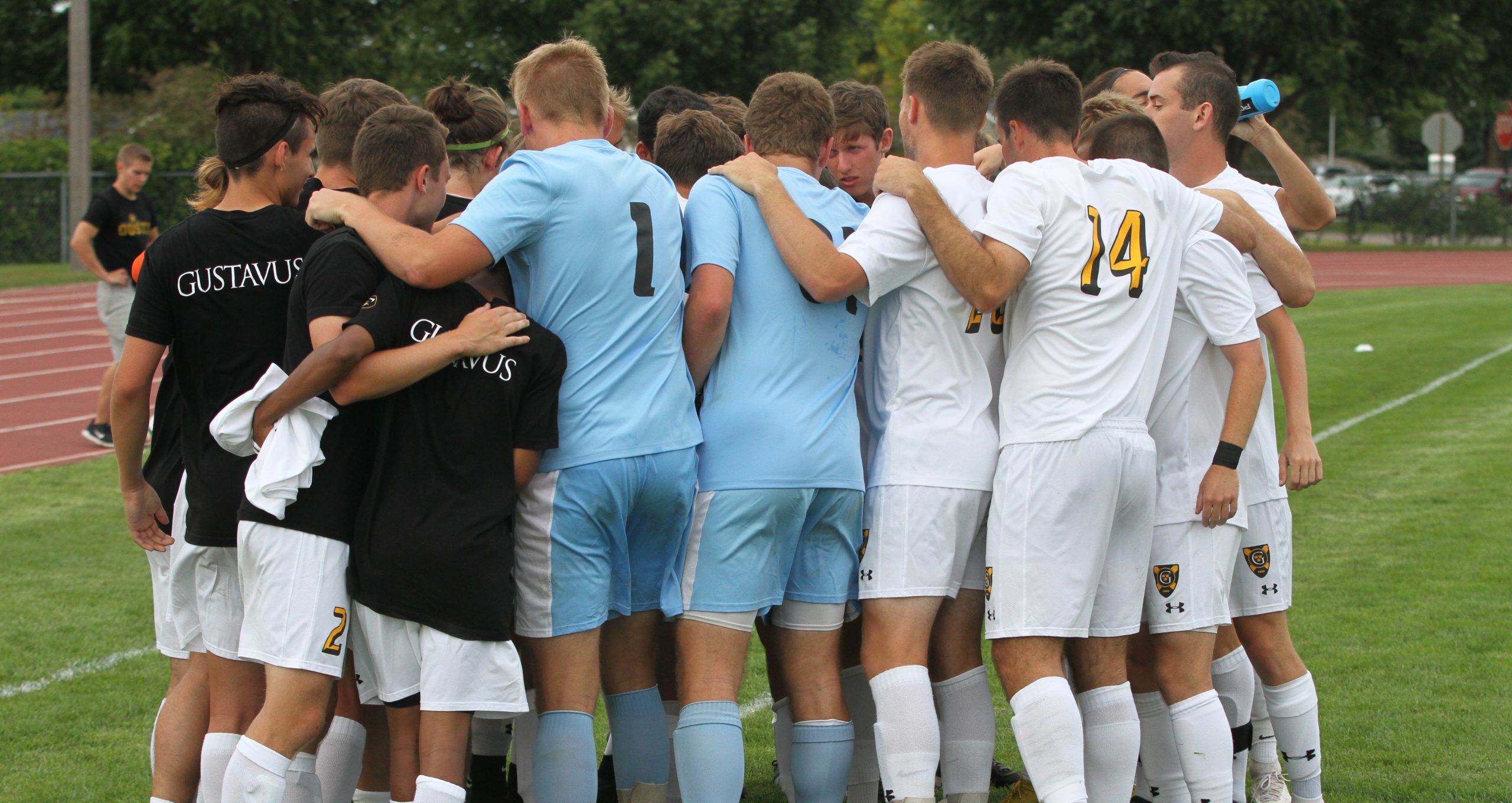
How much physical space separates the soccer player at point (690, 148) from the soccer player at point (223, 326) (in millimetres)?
1057

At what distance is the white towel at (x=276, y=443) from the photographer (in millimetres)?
3316

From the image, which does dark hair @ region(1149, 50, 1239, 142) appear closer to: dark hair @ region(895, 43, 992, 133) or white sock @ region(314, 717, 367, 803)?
dark hair @ region(895, 43, 992, 133)

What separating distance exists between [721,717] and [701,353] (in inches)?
38.7

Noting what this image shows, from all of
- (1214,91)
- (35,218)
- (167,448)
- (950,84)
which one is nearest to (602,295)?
(950,84)

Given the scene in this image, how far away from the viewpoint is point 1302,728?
13.8ft

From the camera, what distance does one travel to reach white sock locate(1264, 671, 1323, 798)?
421cm

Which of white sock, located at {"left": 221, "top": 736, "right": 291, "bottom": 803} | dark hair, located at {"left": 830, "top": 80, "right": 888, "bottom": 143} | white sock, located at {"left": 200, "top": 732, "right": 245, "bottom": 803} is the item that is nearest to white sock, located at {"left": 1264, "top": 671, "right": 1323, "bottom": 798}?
dark hair, located at {"left": 830, "top": 80, "right": 888, "bottom": 143}

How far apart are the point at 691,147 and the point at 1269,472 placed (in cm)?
204

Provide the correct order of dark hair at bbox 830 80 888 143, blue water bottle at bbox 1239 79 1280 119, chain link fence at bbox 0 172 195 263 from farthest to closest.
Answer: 1. chain link fence at bbox 0 172 195 263
2. dark hair at bbox 830 80 888 143
3. blue water bottle at bbox 1239 79 1280 119

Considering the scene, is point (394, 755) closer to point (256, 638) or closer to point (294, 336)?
point (256, 638)

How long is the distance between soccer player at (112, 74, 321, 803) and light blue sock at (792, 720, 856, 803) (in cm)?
147

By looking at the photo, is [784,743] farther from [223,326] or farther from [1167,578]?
[223,326]

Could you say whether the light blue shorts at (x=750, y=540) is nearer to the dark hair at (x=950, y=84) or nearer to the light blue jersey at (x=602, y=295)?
the light blue jersey at (x=602, y=295)

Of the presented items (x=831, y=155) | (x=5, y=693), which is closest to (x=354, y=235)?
(x=831, y=155)
